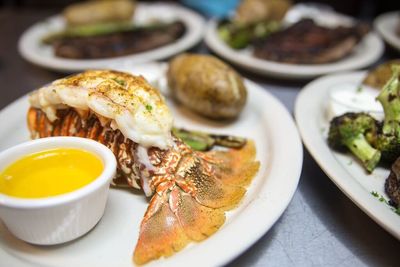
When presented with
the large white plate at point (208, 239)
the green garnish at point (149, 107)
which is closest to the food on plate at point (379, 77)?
the large white plate at point (208, 239)

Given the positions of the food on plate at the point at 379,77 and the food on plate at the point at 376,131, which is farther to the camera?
the food on plate at the point at 379,77

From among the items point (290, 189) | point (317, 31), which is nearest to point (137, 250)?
point (290, 189)

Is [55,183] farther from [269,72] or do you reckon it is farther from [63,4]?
[63,4]

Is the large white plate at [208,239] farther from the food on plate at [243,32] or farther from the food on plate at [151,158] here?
the food on plate at [243,32]

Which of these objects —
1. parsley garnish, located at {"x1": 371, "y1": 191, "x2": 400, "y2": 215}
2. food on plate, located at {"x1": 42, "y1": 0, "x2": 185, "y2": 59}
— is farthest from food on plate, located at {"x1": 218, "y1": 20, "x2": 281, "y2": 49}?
parsley garnish, located at {"x1": 371, "y1": 191, "x2": 400, "y2": 215}

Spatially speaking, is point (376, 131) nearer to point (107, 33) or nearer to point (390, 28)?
point (390, 28)

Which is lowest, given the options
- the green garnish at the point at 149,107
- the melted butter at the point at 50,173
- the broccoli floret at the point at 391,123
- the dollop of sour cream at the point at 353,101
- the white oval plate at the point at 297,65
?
the white oval plate at the point at 297,65
